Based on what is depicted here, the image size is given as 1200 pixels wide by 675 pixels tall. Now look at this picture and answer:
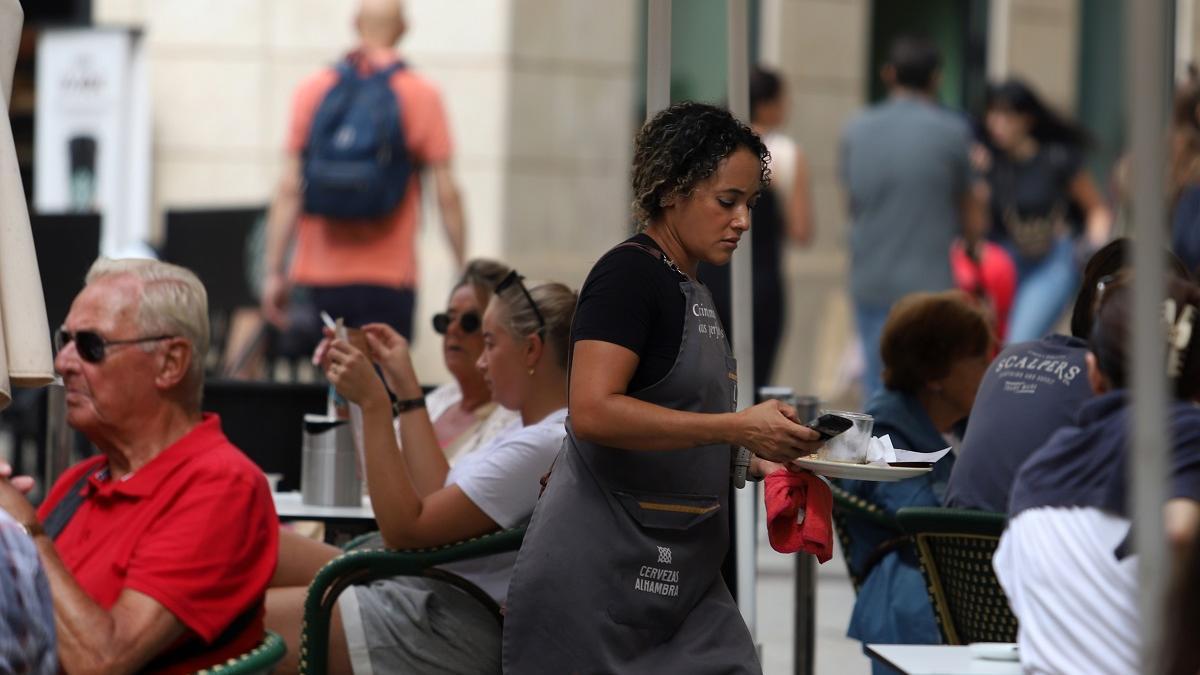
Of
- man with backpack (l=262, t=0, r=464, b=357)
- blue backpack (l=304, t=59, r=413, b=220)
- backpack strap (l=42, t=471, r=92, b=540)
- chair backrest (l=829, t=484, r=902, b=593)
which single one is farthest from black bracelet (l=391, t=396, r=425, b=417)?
blue backpack (l=304, t=59, r=413, b=220)

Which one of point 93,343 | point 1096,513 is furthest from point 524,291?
point 1096,513

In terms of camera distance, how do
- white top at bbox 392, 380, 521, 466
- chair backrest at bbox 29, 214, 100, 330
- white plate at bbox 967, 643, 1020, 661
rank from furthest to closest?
chair backrest at bbox 29, 214, 100, 330 → white top at bbox 392, 380, 521, 466 → white plate at bbox 967, 643, 1020, 661

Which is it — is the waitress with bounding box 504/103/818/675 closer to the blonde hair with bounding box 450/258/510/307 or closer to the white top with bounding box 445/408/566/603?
the white top with bounding box 445/408/566/603

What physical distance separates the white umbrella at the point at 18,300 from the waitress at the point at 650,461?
0.88 m

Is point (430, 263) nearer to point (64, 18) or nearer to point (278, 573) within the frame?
point (64, 18)

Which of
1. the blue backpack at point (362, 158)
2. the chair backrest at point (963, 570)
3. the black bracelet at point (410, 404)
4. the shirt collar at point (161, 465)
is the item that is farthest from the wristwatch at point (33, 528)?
the blue backpack at point (362, 158)

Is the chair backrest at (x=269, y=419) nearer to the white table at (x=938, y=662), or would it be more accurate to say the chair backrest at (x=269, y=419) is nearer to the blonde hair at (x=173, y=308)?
the blonde hair at (x=173, y=308)

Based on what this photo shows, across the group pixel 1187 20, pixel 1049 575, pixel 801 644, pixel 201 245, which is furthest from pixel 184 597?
pixel 1187 20

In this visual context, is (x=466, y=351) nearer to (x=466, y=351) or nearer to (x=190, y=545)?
(x=466, y=351)

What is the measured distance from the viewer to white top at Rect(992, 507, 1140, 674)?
2.75m

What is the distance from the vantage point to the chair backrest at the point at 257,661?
3.27m

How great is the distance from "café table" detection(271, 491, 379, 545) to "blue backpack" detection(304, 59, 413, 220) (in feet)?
13.8

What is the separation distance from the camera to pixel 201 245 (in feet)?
36.1

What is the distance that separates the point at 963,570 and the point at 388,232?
5.71 meters
